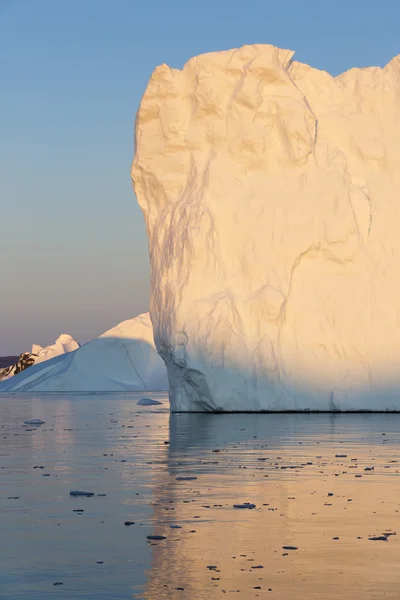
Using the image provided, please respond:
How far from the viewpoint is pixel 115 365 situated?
2815 inches

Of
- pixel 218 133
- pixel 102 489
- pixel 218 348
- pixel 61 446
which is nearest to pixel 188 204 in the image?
pixel 218 133

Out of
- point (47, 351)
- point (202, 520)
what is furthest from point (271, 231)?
point (47, 351)

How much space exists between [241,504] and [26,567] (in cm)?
353

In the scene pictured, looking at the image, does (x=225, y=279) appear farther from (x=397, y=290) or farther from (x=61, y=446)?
(x=61, y=446)

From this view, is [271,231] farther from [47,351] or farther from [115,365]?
[47,351]

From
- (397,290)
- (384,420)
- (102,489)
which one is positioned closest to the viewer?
(102,489)

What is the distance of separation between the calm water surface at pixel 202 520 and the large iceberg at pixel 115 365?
5060cm

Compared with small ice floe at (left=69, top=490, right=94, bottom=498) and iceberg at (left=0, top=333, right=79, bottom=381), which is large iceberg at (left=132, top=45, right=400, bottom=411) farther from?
iceberg at (left=0, top=333, right=79, bottom=381)

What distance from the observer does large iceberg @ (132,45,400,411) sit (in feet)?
101

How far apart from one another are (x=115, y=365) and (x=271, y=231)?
1610 inches

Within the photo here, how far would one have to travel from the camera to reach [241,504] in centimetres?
1107

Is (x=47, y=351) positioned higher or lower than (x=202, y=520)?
higher

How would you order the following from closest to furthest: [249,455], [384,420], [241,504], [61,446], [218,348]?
[241,504], [249,455], [61,446], [384,420], [218,348]

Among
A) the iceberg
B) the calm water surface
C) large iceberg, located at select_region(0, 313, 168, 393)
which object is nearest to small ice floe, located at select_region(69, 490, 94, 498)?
the calm water surface
